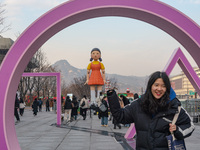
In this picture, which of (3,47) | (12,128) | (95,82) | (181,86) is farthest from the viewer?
(181,86)

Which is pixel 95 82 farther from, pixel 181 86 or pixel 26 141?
pixel 181 86

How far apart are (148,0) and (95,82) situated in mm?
13998

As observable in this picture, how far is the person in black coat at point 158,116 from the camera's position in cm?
334

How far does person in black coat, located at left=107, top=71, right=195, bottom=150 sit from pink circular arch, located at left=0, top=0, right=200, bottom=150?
7.11 feet

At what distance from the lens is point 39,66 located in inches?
1843

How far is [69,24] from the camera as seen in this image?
228 inches

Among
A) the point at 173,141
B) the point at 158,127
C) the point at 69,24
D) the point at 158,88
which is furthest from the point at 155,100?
the point at 69,24

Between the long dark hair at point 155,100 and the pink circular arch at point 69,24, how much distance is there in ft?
7.02

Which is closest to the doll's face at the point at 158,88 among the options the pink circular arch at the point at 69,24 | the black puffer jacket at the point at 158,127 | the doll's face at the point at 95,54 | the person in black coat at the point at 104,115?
the black puffer jacket at the point at 158,127

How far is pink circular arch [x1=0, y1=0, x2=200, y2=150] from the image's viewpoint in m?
5.38

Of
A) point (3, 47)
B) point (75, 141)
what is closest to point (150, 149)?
point (75, 141)

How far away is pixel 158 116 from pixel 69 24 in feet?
9.92

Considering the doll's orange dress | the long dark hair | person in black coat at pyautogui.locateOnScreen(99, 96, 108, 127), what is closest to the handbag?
the long dark hair

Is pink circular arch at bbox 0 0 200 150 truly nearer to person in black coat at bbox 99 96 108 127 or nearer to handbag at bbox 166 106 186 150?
handbag at bbox 166 106 186 150
